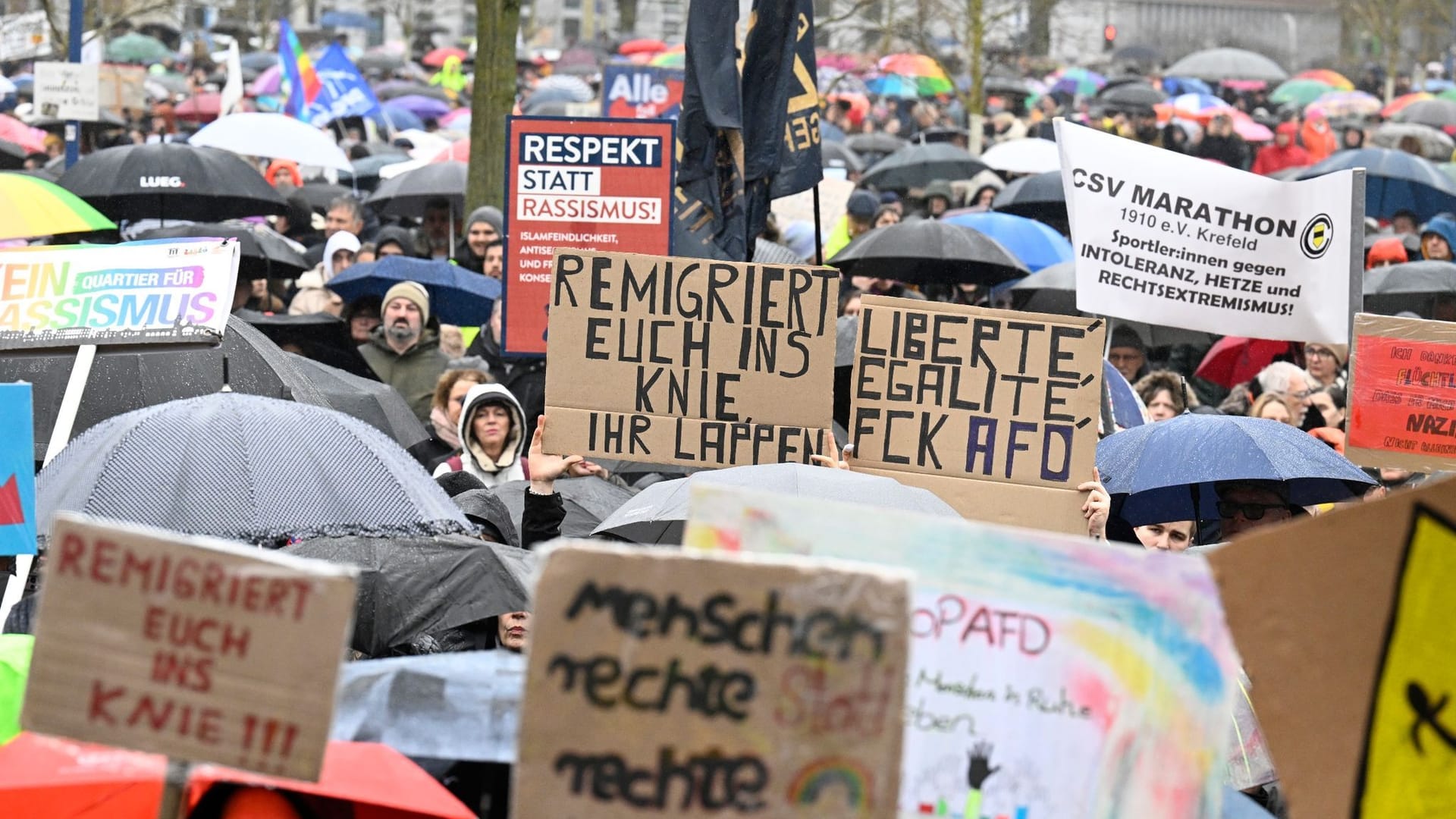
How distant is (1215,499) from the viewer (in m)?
6.74

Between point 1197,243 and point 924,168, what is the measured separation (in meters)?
13.2

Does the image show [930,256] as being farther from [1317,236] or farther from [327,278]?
[1317,236]

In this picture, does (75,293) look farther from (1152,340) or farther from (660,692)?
(1152,340)

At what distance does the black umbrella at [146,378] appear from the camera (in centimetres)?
645

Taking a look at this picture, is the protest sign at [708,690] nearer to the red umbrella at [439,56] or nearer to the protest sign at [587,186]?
the protest sign at [587,186]

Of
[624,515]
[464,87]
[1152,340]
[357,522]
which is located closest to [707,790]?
[357,522]

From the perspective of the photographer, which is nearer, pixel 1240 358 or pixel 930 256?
pixel 1240 358

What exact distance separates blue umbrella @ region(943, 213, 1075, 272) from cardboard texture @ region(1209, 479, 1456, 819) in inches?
391

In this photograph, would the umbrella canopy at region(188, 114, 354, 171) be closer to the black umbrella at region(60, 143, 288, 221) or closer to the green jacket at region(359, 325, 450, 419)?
the black umbrella at region(60, 143, 288, 221)

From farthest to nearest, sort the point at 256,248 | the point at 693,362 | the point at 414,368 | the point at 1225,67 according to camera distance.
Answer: the point at 1225,67
the point at 256,248
the point at 414,368
the point at 693,362

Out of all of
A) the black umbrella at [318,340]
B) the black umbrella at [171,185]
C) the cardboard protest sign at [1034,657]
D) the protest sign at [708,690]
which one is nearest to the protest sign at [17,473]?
the cardboard protest sign at [1034,657]

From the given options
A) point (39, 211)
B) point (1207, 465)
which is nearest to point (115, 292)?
point (1207, 465)

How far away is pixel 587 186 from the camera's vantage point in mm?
8000

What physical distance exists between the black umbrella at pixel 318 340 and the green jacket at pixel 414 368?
283 mm
